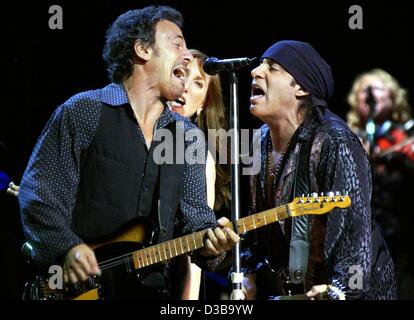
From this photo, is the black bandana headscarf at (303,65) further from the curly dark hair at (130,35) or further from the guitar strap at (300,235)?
the curly dark hair at (130,35)

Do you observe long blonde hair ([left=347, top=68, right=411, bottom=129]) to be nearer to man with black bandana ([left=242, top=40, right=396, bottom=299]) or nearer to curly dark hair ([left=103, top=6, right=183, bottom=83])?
man with black bandana ([left=242, top=40, right=396, bottom=299])

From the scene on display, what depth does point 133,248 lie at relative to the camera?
3895 millimetres

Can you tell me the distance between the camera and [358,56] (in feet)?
19.0

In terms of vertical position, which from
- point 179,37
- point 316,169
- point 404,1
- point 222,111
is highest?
point 404,1

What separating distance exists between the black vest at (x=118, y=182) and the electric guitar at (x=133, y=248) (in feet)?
0.34

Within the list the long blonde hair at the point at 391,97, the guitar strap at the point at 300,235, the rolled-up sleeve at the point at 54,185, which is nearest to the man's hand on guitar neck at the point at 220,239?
the guitar strap at the point at 300,235

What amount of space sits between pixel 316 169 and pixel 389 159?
1.80 feet

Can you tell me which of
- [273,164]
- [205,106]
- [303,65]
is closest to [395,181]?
[273,164]

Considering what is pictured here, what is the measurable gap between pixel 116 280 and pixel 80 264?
28 cm

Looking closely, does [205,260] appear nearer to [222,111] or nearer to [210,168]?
[210,168]

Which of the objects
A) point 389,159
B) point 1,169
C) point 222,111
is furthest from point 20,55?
point 389,159

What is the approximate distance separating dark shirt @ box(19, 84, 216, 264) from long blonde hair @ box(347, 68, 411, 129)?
2.10 meters

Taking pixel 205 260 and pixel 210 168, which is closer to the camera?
pixel 205 260

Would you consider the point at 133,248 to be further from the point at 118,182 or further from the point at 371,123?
the point at 371,123
